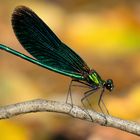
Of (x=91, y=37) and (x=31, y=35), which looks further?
(x=91, y=37)

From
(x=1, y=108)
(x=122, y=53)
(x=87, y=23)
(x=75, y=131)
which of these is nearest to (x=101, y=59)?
(x=122, y=53)

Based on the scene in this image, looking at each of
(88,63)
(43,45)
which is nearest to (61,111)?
(43,45)

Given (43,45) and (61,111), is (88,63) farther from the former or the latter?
(61,111)

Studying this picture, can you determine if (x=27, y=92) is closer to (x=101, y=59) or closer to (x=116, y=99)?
(x=116, y=99)

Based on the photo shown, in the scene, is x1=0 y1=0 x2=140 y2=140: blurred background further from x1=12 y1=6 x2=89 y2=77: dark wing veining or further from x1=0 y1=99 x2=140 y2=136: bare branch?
x1=0 y1=99 x2=140 y2=136: bare branch

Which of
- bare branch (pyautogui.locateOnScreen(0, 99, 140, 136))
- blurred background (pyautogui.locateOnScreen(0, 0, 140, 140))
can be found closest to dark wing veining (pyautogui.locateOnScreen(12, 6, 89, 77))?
bare branch (pyautogui.locateOnScreen(0, 99, 140, 136))

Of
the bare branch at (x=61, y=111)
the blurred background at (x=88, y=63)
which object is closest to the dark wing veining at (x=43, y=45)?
the bare branch at (x=61, y=111)

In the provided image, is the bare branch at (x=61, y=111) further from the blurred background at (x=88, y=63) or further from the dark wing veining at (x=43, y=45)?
the blurred background at (x=88, y=63)
